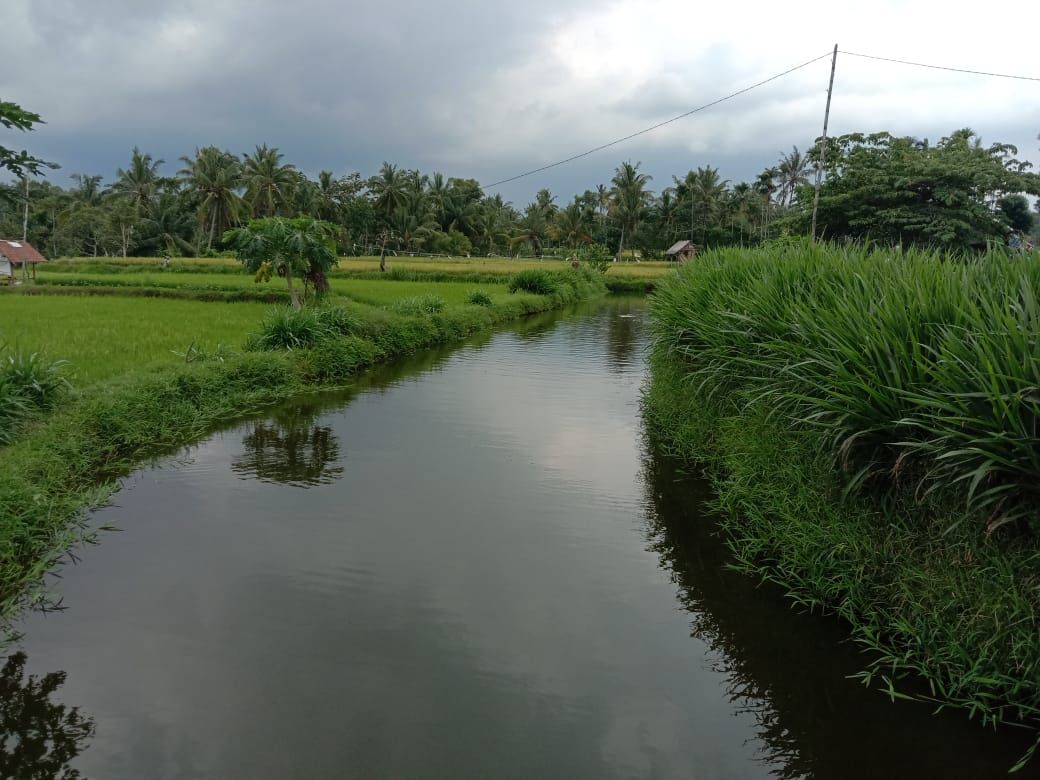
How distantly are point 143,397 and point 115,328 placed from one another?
5907mm

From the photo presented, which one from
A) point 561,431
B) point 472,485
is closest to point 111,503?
point 472,485

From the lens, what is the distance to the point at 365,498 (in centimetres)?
552

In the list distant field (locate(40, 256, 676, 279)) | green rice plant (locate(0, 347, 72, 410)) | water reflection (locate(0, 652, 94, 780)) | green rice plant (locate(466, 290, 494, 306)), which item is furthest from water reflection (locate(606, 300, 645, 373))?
water reflection (locate(0, 652, 94, 780))

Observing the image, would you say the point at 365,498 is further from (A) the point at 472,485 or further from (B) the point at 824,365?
(B) the point at 824,365

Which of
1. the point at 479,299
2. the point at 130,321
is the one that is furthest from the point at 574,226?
the point at 130,321

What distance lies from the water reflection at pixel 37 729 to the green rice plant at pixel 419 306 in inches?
475

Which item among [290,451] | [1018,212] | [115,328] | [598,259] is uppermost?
[1018,212]

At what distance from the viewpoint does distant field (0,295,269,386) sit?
8.70 metres

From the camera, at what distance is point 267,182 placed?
39.6 metres

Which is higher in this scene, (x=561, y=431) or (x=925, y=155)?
(x=925, y=155)

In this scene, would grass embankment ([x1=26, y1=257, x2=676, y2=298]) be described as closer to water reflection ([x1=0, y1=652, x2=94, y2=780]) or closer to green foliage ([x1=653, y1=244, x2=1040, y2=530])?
green foliage ([x1=653, y1=244, x2=1040, y2=530])

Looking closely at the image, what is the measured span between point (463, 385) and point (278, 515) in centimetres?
545

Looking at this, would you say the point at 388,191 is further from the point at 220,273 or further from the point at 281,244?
the point at 281,244

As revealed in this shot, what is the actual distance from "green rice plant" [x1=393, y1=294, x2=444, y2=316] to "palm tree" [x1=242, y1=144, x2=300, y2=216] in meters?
27.1
